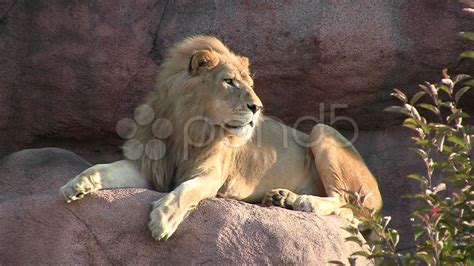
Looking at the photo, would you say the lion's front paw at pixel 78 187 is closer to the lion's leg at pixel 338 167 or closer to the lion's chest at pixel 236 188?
the lion's chest at pixel 236 188

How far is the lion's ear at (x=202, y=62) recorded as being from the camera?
6188 millimetres

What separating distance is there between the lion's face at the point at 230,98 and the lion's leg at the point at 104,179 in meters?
0.58

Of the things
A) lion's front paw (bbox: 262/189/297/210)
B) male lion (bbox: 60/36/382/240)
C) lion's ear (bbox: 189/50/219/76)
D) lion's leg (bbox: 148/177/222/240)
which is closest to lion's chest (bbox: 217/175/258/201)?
male lion (bbox: 60/36/382/240)

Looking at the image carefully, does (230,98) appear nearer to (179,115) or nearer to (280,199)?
(179,115)

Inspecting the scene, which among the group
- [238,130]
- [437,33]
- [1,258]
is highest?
[437,33]

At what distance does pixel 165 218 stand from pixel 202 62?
123cm

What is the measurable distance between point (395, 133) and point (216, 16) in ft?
5.35

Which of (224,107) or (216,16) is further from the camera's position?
(216,16)

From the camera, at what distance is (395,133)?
24.9 feet

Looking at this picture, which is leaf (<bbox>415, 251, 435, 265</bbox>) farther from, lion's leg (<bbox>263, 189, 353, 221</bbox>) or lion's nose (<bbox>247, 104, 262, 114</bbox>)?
lion's nose (<bbox>247, 104, 262, 114</bbox>)

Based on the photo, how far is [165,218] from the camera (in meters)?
5.36

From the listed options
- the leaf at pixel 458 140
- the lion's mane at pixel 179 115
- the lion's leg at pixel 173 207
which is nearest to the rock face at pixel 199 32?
the lion's mane at pixel 179 115

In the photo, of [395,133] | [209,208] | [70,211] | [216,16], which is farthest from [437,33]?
[70,211]

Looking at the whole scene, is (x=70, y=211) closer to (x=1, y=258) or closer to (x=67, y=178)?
(x=1, y=258)
